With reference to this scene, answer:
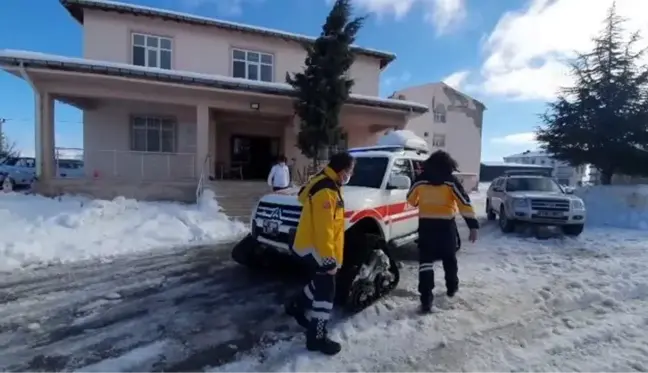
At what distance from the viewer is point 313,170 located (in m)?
15.6

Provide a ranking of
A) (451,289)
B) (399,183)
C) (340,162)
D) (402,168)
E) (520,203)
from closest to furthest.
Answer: (340,162) < (451,289) < (399,183) < (402,168) < (520,203)

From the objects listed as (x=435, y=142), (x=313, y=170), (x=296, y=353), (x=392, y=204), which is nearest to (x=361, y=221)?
(x=392, y=204)

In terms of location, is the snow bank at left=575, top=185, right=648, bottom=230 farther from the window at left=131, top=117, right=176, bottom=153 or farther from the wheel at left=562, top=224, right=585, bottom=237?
the window at left=131, top=117, right=176, bottom=153

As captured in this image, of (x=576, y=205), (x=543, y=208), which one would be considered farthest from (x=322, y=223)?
(x=576, y=205)

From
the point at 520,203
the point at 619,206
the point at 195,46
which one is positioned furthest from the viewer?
the point at 195,46

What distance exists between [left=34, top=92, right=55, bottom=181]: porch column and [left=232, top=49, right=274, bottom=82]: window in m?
7.28

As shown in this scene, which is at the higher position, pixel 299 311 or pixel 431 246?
pixel 431 246

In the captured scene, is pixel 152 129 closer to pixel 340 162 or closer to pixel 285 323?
pixel 285 323

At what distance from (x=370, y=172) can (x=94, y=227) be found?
6600 mm

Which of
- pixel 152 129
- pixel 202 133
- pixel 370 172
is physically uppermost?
pixel 152 129

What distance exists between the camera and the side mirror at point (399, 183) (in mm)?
6071

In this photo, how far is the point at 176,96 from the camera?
13.2 m

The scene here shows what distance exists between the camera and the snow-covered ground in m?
3.48

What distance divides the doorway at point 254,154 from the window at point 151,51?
4.37 m
